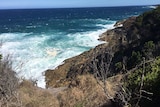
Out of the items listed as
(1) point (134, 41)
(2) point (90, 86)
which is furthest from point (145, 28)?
(2) point (90, 86)

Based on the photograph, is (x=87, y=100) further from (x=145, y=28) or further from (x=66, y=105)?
(x=145, y=28)

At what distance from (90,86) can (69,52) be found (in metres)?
27.2

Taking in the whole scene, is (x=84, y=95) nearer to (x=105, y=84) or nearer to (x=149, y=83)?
(x=105, y=84)

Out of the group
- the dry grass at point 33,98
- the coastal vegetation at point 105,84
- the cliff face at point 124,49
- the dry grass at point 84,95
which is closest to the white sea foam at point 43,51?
the cliff face at point 124,49

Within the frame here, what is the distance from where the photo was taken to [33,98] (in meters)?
15.2

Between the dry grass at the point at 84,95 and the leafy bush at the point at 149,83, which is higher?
the leafy bush at the point at 149,83

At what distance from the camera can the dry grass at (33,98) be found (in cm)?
1379

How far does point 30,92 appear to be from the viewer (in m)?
16.9

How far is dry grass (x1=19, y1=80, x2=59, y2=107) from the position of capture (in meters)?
13.8

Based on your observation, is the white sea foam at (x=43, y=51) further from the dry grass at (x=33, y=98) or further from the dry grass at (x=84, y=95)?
the dry grass at (x=84, y=95)

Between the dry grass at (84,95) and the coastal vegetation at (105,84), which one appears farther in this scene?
the dry grass at (84,95)

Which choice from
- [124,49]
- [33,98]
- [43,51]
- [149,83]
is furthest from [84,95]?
[43,51]

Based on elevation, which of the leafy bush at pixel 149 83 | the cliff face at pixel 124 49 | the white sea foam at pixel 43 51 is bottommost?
the white sea foam at pixel 43 51

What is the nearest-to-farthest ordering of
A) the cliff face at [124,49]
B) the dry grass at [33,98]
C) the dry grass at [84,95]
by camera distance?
1. the dry grass at [84,95]
2. the dry grass at [33,98]
3. the cliff face at [124,49]
